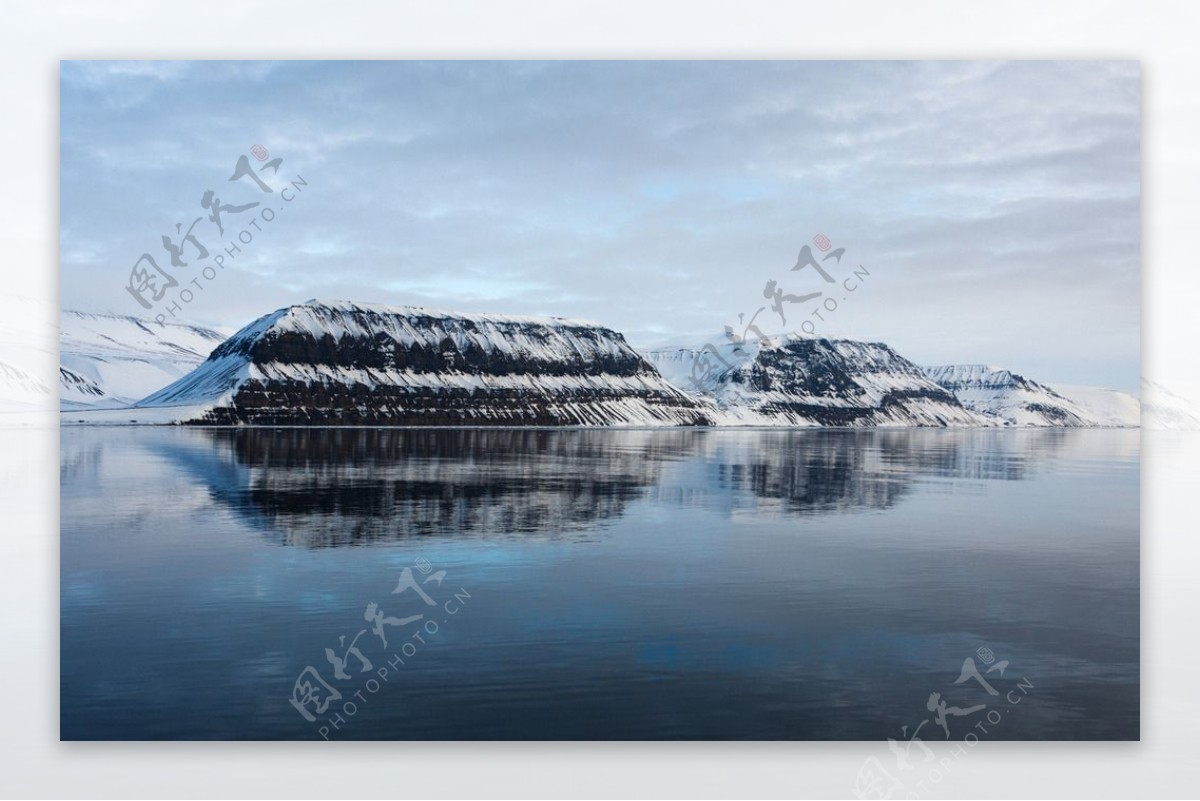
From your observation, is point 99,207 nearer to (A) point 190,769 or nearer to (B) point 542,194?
(B) point 542,194

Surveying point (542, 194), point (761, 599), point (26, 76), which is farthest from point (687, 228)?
point (26, 76)

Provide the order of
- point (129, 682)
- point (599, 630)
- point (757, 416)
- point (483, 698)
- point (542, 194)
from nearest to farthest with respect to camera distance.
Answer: point (483, 698) → point (129, 682) → point (599, 630) → point (542, 194) → point (757, 416)

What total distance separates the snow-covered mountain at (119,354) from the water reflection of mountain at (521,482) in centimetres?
399

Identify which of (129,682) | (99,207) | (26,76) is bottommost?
(129,682)

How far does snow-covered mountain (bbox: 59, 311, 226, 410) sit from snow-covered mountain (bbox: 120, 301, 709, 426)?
8.87ft

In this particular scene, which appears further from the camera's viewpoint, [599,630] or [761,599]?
[761,599]

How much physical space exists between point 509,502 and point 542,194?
→ 831 cm

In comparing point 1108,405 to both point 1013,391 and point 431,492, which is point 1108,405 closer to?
point 431,492

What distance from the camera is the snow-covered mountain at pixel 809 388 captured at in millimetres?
27922

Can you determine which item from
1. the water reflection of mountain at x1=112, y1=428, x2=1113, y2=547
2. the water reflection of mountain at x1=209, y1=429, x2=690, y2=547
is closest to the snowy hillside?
the water reflection of mountain at x1=112, y1=428, x2=1113, y2=547
